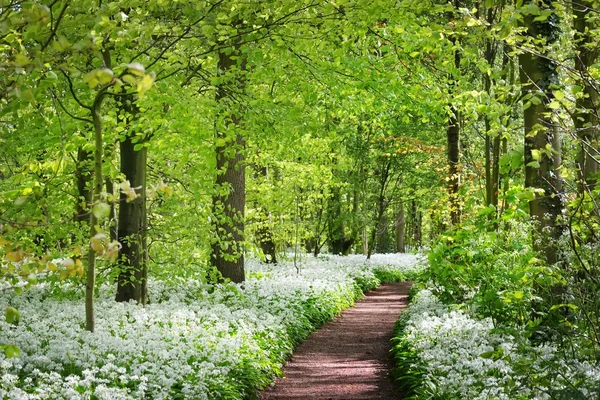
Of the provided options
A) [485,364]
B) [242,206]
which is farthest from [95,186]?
[242,206]

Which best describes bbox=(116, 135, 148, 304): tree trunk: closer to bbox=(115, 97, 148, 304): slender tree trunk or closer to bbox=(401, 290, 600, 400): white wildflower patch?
bbox=(115, 97, 148, 304): slender tree trunk

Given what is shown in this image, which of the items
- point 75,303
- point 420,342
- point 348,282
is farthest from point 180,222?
point 348,282

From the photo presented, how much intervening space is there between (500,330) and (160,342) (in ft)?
15.3

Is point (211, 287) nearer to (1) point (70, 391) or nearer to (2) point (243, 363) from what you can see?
(2) point (243, 363)

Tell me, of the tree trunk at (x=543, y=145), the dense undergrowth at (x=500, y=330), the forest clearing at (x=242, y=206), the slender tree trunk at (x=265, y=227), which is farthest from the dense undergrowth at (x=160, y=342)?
the slender tree trunk at (x=265, y=227)

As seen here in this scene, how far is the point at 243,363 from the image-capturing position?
8633 mm

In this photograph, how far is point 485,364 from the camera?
6.77 meters

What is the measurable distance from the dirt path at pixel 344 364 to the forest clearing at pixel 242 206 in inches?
2.5

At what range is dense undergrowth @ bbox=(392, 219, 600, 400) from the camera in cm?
528

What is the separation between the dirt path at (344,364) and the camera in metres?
Result: 8.83

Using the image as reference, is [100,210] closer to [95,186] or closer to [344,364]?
[95,186]

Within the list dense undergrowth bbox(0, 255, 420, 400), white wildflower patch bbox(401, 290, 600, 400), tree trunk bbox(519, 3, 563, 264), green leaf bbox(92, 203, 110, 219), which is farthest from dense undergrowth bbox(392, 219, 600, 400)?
green leaf bbox(92, 203, 110, 219)

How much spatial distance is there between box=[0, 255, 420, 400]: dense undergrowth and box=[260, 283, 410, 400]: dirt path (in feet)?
1.01

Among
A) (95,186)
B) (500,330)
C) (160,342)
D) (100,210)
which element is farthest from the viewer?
(160,342)
